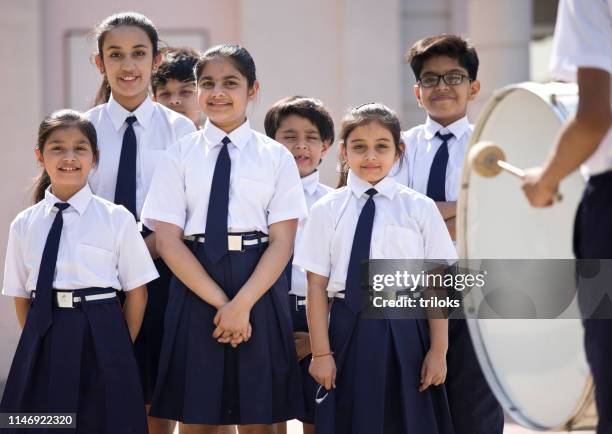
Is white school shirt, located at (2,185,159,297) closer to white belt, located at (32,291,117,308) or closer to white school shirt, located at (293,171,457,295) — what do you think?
white belt, located at (32,291,117,308)

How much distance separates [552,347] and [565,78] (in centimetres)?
71

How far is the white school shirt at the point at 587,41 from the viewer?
2.45m

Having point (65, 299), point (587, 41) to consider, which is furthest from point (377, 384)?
point (587, 41)

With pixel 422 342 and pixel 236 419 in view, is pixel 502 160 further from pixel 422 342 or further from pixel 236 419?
pixel 236 419

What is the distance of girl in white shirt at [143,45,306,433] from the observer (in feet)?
12.2

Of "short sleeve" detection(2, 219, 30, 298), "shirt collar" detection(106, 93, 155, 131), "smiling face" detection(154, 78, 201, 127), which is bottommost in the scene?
"short sleeve" detection(2, 219, 30, 298)

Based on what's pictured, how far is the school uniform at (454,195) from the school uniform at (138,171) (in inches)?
38.1

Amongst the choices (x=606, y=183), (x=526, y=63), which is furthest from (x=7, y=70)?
(x=606, y=183)

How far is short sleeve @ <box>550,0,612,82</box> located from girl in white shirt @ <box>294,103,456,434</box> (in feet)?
4.25

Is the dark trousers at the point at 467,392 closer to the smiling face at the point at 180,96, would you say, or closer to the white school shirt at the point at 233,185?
the white school shirt at the point at 233,185

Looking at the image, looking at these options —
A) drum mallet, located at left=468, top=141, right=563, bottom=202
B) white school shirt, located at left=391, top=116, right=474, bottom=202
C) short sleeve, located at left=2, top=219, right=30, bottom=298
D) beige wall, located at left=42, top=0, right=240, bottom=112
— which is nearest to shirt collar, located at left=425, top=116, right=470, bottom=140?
white school shirt, located at left=391, top=116, right=474, bottom=202

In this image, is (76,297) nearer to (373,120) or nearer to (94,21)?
(373,120)

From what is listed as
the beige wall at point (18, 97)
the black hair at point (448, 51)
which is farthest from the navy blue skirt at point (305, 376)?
the beige wall at point (18, 97)

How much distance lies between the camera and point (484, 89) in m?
7.88
